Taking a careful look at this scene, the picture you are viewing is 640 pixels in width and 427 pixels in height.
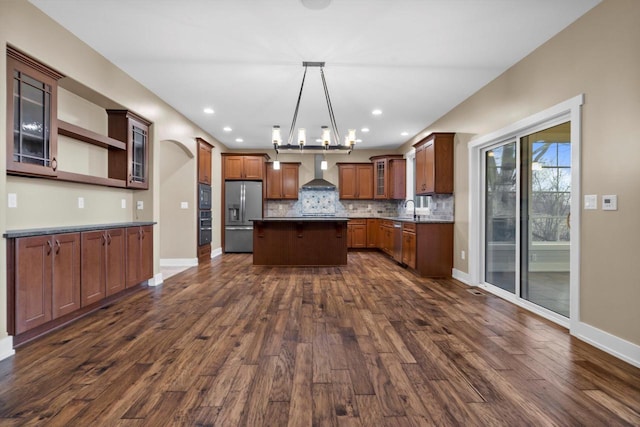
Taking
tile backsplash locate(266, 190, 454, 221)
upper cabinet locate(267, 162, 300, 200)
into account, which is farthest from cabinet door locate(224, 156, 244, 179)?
tile backsplash locate(266, 190, 454, 221)

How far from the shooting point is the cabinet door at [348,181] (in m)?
8.64

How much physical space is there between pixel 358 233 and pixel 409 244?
2.89 metres

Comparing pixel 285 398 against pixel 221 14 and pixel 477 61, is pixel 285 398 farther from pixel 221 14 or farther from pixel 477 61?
pixel 477 61

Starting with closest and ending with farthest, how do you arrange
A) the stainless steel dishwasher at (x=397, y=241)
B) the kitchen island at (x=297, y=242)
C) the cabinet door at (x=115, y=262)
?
the cabinet door at (x=115, y=262)
the kitchen island at (x=297, y=242)
the stainless steel dishwasher at (x=397, y=241)

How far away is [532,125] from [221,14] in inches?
130

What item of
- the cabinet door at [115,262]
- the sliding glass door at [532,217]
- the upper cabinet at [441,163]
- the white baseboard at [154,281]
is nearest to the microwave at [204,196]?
the white baseboard at [154,281]

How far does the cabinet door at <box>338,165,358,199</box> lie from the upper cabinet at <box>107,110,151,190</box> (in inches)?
211

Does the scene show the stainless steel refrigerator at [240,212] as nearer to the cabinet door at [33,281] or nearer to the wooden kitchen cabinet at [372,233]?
the wooden kitchen cabinet at [372,233]

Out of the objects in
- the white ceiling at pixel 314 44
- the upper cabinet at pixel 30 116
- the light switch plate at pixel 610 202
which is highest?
the white ceiling at pixel 314 44

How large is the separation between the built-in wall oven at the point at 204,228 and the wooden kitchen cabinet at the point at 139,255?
1836 millimetres

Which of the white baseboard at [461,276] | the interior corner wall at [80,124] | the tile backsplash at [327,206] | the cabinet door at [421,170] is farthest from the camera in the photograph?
the tile backsplash at [327,206]

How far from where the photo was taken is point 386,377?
2.02 meters

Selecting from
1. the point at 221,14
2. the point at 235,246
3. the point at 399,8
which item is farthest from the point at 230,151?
the point at 399,8

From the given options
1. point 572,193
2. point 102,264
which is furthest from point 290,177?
point 572,193
